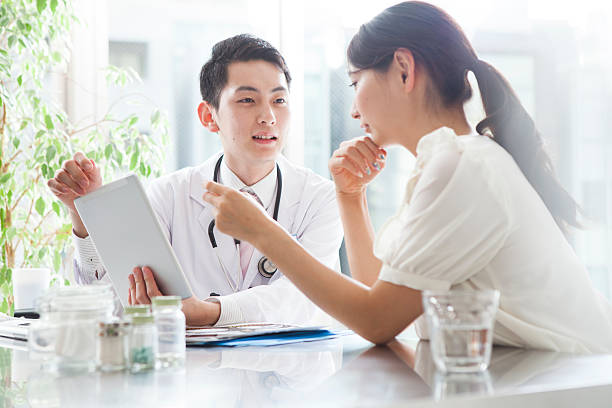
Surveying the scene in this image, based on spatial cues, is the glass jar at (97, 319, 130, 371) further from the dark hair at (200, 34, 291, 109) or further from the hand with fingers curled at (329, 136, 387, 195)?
the dark hair at (200, 34, 291, 109)

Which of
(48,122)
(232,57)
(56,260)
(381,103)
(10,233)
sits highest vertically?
(232,57)

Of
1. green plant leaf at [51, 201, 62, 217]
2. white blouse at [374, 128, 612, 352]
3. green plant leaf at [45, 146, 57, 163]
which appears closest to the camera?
white blouse at [374, 128, 612, 352]

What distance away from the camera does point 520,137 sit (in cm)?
140

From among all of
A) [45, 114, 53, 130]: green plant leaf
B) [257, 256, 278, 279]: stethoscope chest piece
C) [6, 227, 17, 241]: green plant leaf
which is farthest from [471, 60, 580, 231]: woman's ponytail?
[6, 227, 17, 241]: green plant leaf

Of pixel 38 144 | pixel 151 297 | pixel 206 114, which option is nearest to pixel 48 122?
pixel 38 144

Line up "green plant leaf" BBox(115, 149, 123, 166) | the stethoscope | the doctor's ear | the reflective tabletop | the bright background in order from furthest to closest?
the bright background, "green plant leaf" BBox(115, 149, 123, 166), the doctor's ear, the stethoscope, the reflective tabletop

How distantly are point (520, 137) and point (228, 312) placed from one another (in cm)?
83

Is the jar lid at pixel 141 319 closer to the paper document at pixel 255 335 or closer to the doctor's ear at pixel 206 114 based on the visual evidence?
the paper document at pixel 255 335

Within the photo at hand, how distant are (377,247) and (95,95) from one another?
8.33ft

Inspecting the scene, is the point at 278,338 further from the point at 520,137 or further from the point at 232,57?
the point at 232,57

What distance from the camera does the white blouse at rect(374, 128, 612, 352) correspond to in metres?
1.17

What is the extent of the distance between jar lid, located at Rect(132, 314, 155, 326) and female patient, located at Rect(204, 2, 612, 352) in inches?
13.2

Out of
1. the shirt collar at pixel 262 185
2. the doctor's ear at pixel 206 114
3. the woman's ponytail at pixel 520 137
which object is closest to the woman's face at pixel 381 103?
the woman's ponytail at pixel 520 137

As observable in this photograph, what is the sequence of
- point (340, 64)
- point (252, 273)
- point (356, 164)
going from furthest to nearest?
1. point (340, 64)
2. point (252, 273)
3. point (356, 164)
